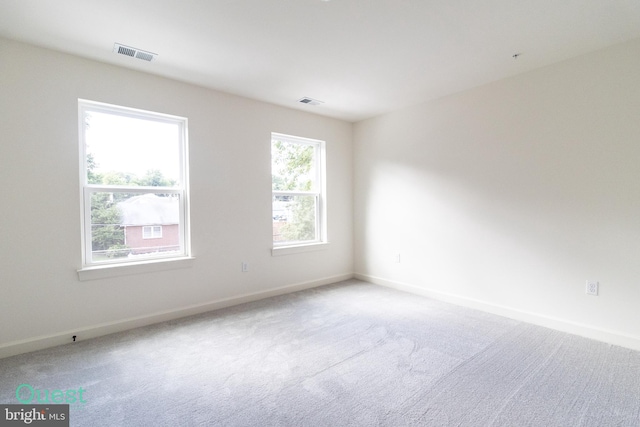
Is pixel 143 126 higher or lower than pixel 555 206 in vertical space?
higher

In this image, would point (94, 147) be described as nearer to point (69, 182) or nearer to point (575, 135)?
point (69, 182)

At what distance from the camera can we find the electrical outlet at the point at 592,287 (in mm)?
2742

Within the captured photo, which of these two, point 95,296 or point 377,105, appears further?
point 377,105

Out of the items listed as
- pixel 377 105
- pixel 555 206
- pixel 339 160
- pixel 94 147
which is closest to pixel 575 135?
pixel 555 206

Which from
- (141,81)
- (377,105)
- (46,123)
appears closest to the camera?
(46,123)

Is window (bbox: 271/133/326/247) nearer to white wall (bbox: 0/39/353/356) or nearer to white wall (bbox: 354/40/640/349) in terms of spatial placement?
white wall (bbox: 0/39/353/356)

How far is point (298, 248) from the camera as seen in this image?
4336 millimetres

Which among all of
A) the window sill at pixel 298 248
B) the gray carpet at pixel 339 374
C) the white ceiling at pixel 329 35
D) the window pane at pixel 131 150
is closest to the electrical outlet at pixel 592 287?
the gray carpet at pixel 339 374

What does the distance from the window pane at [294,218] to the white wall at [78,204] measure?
24cm

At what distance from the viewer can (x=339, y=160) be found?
4.88 meters

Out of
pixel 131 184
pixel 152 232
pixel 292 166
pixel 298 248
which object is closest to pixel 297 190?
pixel 292 166

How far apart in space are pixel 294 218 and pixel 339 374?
8.45 feet

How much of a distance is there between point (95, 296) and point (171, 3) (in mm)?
2539

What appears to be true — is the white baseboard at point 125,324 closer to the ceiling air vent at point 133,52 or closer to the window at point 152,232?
the window at point 152,232
